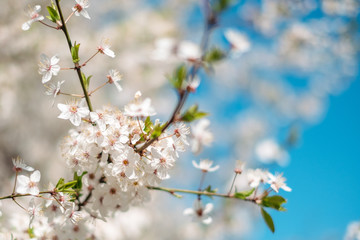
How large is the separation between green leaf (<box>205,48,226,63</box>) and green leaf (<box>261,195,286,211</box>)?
569 mm

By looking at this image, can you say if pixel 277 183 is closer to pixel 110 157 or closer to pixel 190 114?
pixel 190 114

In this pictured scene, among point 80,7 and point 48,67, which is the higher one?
point 80,7

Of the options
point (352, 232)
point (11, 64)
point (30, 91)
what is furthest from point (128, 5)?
point (352, 232)

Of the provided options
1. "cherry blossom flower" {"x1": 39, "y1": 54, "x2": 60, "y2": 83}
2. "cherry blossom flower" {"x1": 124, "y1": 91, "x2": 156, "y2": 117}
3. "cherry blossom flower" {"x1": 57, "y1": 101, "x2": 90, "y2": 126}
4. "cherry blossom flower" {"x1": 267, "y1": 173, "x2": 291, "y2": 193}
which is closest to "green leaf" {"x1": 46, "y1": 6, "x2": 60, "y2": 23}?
"cherry blossom flower" {"x1": 39, "y1": 54, "x2": 60, "y2": 83}

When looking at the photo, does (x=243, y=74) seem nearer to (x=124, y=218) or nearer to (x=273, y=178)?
(x=124, y=218)

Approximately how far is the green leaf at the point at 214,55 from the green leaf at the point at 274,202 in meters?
0.57

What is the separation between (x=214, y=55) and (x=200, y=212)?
0.69 metres

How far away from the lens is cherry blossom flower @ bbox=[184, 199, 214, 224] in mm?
1155

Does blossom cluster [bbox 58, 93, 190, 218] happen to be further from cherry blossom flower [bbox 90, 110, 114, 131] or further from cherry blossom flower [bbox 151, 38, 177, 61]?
cherry blossom flower [bbox 151, 38, 177, 61]

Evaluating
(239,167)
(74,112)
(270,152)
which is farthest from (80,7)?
(270,152)

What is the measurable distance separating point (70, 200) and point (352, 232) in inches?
61.5

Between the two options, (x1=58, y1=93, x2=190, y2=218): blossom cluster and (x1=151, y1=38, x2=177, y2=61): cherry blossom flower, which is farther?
(x1=58, y1=93, x2=190, y2=218): blossom cluster

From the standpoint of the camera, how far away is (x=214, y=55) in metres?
0.71

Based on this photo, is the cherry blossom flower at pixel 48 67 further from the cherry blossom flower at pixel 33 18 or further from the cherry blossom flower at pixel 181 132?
the cherry blossom flower at pixel 181 132
